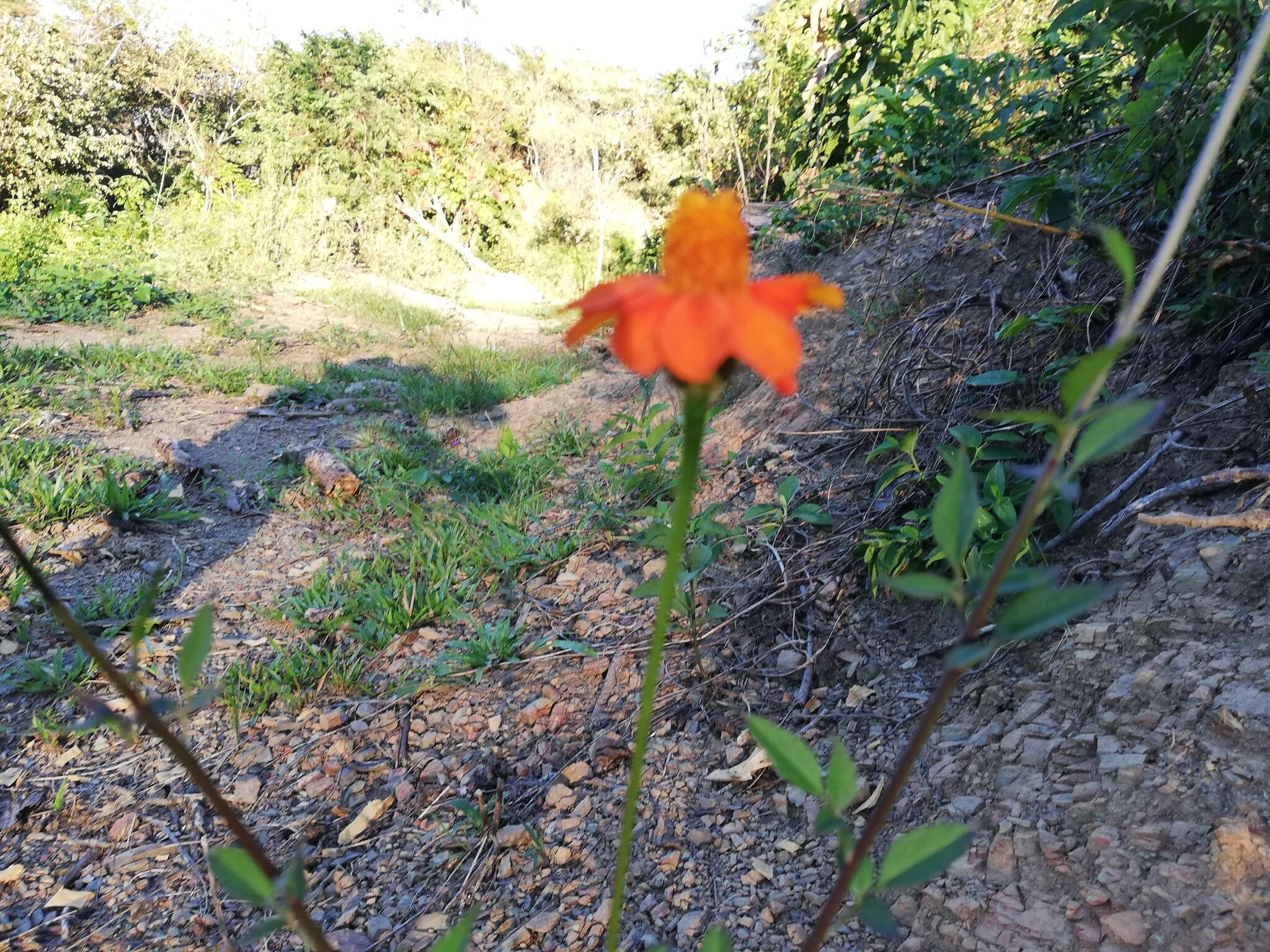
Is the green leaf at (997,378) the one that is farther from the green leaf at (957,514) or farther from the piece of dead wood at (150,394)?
the piece of dead wood at (150,394)

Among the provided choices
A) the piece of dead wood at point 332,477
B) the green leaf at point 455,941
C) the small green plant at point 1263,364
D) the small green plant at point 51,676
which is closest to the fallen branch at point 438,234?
the piece of dead wood at point 332,477

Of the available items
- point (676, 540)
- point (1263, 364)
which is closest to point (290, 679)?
point (676, 540)

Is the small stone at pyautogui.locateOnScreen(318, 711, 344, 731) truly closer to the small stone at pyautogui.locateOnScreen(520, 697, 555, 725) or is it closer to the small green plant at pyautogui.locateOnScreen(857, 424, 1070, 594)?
the small stone at pyautogui.locateOnScreen(520, 697, 555, 725)

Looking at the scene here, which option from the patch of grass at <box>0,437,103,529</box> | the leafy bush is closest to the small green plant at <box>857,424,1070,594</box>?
the patch of grass at <box>0,437,103,529</box>

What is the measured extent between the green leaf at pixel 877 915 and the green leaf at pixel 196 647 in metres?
0.46

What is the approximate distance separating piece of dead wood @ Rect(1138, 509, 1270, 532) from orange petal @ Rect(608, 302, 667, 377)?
3.41 feet

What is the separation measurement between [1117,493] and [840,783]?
1.13 m

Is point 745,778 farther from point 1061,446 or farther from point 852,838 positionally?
point 1061,446

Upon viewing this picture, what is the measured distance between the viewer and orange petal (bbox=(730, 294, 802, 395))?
1.26 ft

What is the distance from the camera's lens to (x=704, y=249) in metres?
0.42

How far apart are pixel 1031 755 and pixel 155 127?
533 inches

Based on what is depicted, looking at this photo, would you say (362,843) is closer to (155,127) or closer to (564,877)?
(564,877)

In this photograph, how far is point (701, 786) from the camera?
1.37 meters

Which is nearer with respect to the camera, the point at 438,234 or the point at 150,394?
the point at 150,394
